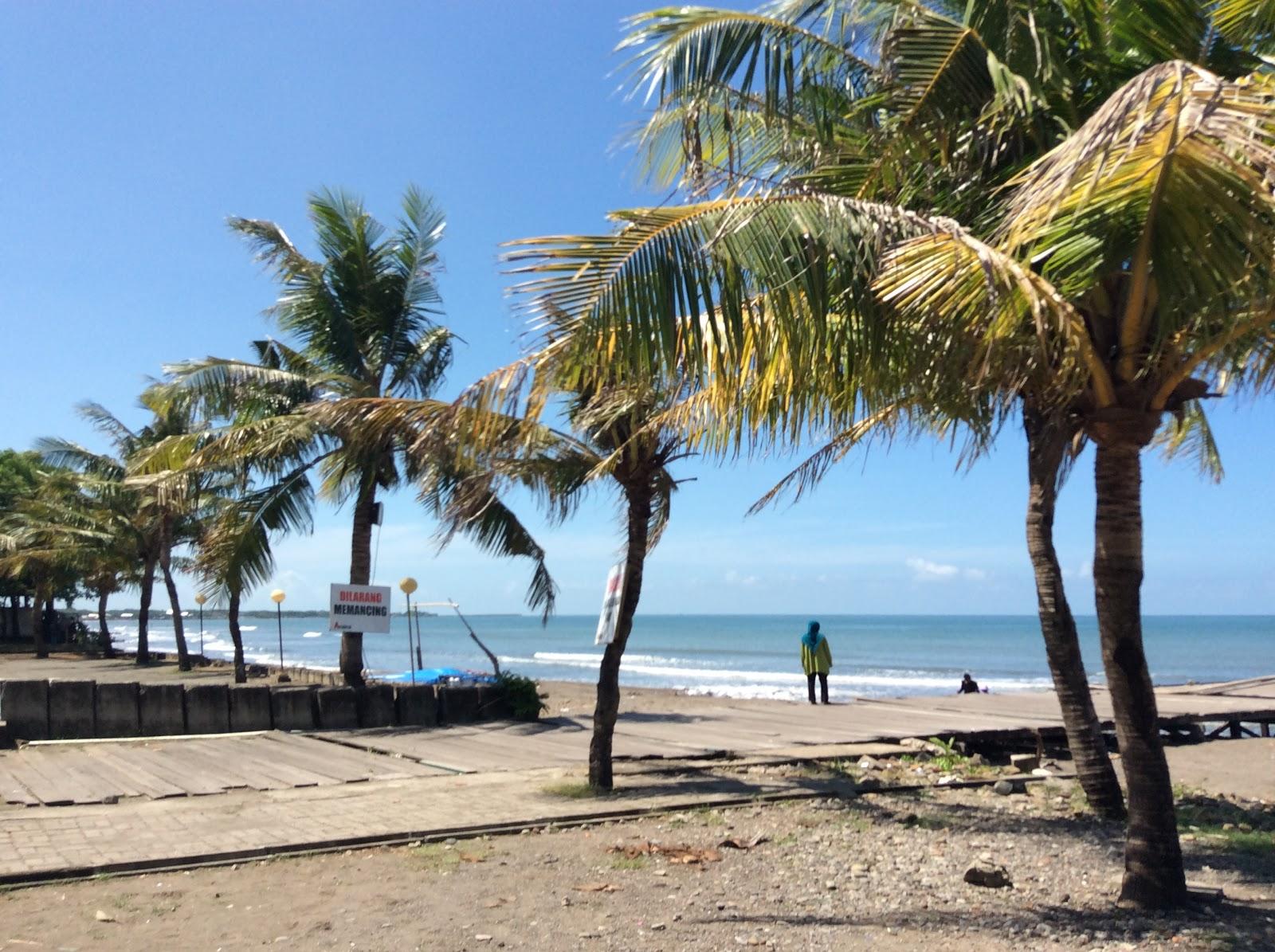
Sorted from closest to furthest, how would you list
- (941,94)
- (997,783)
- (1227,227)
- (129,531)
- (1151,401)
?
(1227,227) < (1151,401) < (941,94) < (997,783) < (129,531)

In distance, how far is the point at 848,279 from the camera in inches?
231

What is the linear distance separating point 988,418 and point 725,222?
2715 millimetres

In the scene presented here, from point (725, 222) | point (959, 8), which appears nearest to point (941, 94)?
point (959, 8)

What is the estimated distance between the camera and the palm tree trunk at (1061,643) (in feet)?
28.7

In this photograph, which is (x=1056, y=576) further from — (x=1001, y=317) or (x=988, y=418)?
(x=1001, y=317)

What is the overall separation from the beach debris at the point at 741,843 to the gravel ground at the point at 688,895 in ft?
0.10

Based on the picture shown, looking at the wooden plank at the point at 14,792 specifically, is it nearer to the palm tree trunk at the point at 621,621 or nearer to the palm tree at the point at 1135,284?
the palm tree trunk at the point at 621,621

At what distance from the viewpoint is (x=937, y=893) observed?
21.4 ft

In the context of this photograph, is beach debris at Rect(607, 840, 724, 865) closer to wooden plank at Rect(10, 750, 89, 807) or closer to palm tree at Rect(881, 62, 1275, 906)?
palm tree at Rect(881, 62, 1275, 906)

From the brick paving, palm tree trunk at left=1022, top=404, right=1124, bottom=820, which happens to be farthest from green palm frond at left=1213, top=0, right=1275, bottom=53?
the brick paving

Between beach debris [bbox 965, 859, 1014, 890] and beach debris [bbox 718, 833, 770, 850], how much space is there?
1.58 meters

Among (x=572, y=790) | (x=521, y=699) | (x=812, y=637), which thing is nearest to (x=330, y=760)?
(x=572, y=790)

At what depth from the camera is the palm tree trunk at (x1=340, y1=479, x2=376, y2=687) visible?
17.6m

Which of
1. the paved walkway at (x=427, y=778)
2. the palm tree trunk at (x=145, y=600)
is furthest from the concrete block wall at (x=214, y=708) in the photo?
the palm tree trunk at (x=145, y=600)
